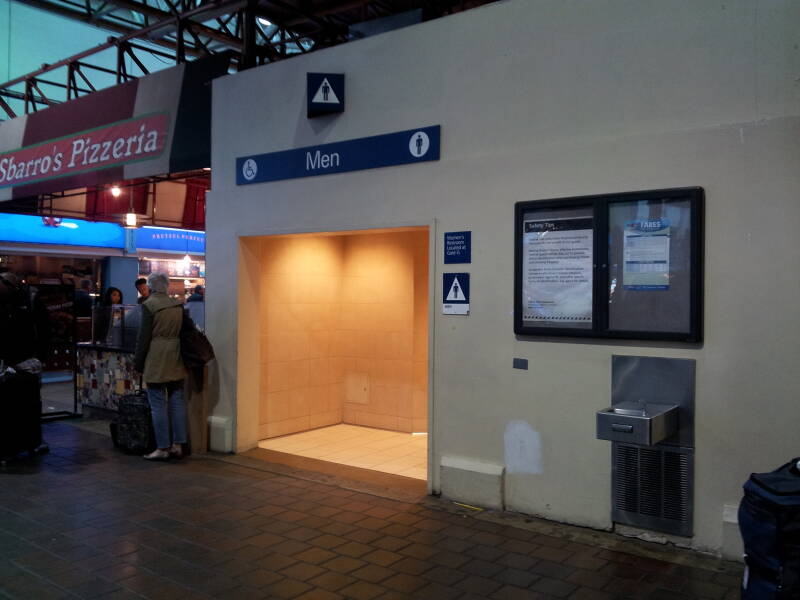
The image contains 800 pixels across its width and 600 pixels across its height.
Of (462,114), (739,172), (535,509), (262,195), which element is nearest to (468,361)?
(535,509)

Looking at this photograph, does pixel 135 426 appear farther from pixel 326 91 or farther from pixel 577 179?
pixel 577 179

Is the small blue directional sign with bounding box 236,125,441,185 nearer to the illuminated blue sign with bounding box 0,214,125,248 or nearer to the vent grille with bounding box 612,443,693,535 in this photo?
the vent grille with bounding box 612,443,693,535

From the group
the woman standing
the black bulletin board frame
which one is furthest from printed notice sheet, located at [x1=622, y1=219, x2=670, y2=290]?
the woman standing

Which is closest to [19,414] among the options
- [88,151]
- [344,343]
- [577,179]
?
[344,343]

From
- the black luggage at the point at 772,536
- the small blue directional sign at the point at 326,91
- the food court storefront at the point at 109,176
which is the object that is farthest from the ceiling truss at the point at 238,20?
the black luggage at the point at 772,536

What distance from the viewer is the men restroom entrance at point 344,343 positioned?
7.45 meters

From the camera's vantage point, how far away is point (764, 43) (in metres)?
4.13

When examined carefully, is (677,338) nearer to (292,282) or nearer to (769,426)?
(769,426)

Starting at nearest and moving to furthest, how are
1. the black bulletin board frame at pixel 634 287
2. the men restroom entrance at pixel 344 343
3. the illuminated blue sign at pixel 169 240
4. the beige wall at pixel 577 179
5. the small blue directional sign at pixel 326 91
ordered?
the beige wall at pixel 577 179
the black bulletin board frame at pixel 634 287
the small blue directional sign at pixel 326 91
the men restroom entrance at pixel 344 343
the illuminated blue sign at pixel 169 240

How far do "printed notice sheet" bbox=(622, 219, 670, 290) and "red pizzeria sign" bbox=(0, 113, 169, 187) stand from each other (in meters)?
5.87

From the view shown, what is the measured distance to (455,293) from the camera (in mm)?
5445

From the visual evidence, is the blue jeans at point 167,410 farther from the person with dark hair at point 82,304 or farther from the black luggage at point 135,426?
the person with dark hair at point 82,304

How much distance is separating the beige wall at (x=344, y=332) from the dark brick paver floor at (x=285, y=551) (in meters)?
1.90

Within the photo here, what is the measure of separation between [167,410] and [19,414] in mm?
1440
